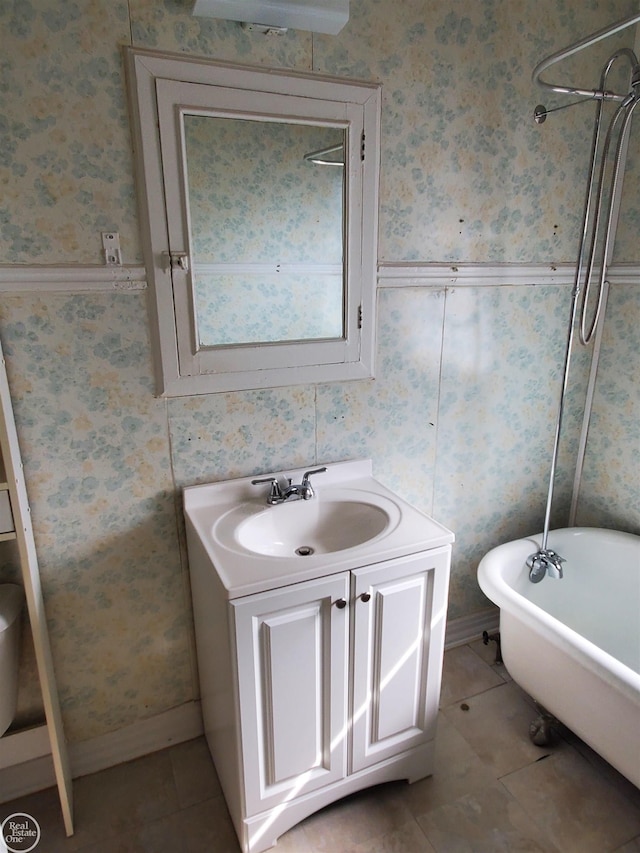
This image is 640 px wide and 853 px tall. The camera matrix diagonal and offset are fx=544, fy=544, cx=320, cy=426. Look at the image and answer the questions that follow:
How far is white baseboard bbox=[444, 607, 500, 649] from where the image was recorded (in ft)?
7.25

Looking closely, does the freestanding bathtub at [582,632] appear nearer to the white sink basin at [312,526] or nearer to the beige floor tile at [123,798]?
the white sink basin at [312,526]

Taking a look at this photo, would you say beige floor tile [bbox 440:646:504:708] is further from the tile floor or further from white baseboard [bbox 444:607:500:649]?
the tile floor

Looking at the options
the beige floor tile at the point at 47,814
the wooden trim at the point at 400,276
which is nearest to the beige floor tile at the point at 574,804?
the beige floor tile at the point at 47,814

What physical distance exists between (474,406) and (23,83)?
162 cm

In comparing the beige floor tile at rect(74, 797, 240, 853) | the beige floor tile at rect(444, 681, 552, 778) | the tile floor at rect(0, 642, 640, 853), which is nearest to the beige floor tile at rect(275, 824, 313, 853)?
the tile floor at rect(0, 642, 640, 853)

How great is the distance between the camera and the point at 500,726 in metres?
1.86

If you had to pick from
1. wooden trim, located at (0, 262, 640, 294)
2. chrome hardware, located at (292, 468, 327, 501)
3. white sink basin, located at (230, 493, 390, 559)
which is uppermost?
wooden trim, located at (0, 262, 640, 294)

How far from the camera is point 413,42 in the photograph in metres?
1.57

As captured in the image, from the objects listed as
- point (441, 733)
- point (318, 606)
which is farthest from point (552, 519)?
point (318, 606)

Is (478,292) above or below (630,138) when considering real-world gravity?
below

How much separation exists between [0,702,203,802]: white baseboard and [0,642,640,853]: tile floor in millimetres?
28

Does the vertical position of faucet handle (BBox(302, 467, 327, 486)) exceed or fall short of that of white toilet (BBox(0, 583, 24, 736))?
it exceeds it

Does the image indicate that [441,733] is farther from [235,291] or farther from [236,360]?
[235,291]

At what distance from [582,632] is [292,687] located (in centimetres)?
128
